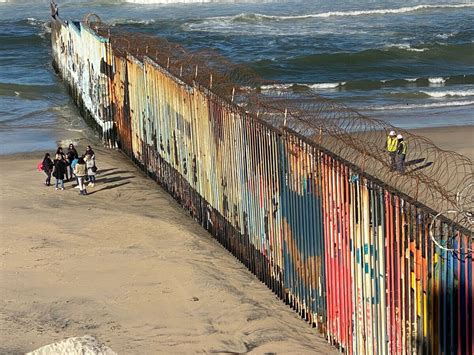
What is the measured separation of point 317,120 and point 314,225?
2679 mm

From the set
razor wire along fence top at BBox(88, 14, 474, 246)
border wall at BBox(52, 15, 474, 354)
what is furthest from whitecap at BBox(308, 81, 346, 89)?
border wall at BBox(52, 15, 474, 354)

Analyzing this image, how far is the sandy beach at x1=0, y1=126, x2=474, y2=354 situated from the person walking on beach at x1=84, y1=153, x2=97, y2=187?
40.9 inches

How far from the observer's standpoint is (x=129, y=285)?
13.4 meters

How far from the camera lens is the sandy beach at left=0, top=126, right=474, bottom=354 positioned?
38.2ft

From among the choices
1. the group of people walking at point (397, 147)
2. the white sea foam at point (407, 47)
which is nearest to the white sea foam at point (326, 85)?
the white sea foam at point (407, 47)

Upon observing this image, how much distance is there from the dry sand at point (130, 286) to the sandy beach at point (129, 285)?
1 centimetres

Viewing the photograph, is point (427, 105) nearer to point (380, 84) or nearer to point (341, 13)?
point (380, 84)

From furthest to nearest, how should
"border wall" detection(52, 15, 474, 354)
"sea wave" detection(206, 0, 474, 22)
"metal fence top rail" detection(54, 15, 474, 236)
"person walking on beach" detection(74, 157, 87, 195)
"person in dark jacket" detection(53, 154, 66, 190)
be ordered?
1. "sea wave" detection(206, 0, 474, 22)
2. "person in dark jacket" detection(53, 154, 66, 190)
3. "person walking on beach" detection(74, 157, 87, 195)
4. "metal fence top rail" detection(54, 15, 474, 236)
5. "border wall" detection(52, 15, 474, 354)

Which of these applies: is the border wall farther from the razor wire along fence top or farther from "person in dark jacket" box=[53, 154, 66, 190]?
"person in dark jacket" box=[53, 154, 66, 190]

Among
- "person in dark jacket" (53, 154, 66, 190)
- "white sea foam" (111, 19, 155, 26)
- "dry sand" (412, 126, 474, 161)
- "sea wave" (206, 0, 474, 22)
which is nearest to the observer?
"person in dark jacket" (53, 154, 66, 190)

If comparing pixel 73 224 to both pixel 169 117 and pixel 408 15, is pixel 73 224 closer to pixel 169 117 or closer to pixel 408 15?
pixel 169 117

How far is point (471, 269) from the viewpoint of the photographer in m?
8.66

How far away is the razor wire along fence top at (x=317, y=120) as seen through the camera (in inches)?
427

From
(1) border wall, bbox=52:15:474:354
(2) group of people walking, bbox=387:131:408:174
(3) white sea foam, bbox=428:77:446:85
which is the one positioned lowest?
(3) white sea foam, bbox=428:77:446:85
